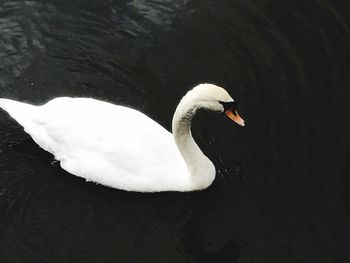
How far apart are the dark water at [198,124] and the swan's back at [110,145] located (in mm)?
223

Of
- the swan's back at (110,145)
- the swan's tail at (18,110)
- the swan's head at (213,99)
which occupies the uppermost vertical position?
the swan's head at (213,99)

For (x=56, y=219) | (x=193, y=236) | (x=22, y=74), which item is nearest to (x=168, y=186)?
(x=193, y=236)

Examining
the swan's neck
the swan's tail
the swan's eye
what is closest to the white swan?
the swan's neck

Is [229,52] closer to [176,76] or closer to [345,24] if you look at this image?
[176,76]

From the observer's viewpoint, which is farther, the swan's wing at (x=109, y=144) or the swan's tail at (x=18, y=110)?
the swan's tail at (x=18, y=110)

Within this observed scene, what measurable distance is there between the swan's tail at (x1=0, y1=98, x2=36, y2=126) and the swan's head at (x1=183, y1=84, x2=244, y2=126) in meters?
2.14

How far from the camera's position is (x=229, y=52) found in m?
10.1

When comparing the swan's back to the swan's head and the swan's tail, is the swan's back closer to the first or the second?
the swan's tail

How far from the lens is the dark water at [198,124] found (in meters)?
7.46

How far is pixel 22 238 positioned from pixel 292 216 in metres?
3.06

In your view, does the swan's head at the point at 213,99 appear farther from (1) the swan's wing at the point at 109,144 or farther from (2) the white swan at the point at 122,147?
(1) the swan's wing at the point at 109,144

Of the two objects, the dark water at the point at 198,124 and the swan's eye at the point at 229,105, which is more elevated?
the swan's eye at the point at 229,105

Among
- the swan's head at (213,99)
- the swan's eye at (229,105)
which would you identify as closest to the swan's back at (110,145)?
the swan's head at (213,99)

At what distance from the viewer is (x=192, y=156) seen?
7.77 m
